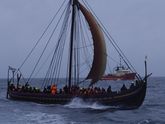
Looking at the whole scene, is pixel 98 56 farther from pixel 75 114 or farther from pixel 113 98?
pixel 75 114

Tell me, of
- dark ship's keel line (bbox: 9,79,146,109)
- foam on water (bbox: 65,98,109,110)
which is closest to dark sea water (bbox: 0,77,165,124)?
foam on water (bbox: 65,98,109,110)

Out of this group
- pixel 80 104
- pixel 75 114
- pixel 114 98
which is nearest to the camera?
pixel 75 114

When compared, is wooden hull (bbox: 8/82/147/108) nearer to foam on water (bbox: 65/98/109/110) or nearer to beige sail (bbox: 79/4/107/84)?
foam on water (bbox: 65/98/109/110)

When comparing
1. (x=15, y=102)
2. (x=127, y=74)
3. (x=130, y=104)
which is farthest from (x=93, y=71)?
(x=127, y=74)

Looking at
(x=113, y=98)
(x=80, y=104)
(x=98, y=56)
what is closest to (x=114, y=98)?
(x=113, y=98)

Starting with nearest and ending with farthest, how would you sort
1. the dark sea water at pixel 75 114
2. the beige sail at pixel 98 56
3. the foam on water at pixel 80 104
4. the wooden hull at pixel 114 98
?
the dark sea water at pixel 75 114
the wooden hull at pixel 114 98
the foam on water at pixel 80 104
the beige sail at pixel 98 56

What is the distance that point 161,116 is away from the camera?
135 feet

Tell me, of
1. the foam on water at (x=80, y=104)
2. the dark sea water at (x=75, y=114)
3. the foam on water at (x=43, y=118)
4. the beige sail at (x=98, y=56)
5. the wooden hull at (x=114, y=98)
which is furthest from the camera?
the beige sail at (x=98, y=56)

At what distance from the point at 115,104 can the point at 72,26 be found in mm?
8320

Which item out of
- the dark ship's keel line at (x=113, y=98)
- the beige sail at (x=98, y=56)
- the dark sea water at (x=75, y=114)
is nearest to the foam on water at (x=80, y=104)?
the dark sea water at (x=75, y=114)

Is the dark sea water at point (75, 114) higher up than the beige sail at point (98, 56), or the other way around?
the beige sail at point (98, 56)

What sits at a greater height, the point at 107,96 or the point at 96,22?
the point at 96,22

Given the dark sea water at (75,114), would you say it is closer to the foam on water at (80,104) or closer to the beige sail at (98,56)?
the foam on water at (80,104)

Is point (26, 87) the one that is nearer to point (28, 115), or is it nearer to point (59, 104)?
point (59, 104)
